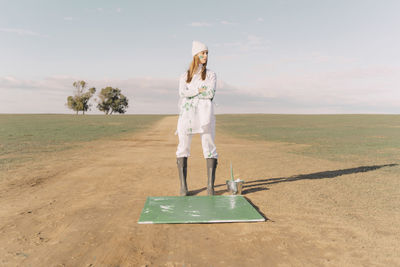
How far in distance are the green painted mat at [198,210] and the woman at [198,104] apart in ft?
1.45

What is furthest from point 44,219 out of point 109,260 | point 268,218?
point 268,218

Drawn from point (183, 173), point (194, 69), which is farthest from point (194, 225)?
point (194, 69)

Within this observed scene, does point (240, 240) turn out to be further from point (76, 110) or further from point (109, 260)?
point (76, 110)

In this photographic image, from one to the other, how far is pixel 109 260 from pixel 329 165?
7.74 meters

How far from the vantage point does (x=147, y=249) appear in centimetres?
307

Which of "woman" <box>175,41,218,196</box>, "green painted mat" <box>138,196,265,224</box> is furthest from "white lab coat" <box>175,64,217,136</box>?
"green painted mat" <box>138,196,265,224</box>

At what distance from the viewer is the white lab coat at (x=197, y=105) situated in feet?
16.5

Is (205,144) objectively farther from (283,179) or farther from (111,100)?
(111,100)

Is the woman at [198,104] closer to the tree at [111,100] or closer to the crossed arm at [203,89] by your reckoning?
the crossed arm at [203,89]

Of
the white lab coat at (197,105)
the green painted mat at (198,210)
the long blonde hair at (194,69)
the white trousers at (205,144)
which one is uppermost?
the long blonde hair at (194,69)

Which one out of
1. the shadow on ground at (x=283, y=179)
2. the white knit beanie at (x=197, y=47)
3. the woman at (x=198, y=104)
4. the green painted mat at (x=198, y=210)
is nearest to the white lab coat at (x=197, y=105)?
the woman at (x=198, y=104)

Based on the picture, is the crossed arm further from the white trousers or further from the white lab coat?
the white trousers

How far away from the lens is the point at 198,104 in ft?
16.8

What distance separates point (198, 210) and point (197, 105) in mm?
1808
